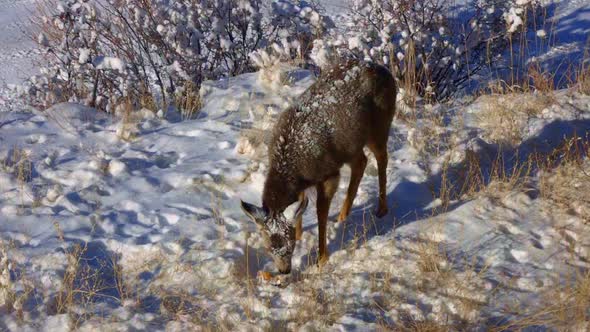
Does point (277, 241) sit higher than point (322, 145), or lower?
lower

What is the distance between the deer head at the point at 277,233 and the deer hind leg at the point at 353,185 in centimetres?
87

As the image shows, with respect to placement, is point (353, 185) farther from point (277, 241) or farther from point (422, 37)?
point (422, 37)

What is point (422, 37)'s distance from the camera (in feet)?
29.1

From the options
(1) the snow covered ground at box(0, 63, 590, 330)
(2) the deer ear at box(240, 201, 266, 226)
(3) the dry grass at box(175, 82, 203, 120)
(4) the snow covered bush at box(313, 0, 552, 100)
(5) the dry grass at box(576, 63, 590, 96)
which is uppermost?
(4) the snow covered bush at box(313, 0, 552, 100)

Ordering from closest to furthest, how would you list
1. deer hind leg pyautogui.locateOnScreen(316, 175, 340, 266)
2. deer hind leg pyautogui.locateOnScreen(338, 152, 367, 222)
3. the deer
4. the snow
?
the deer < deer hind leg pyautogui.locateOnScreen(316, 175, 340, 266) < deer hind leg pyautogui.locateOnScreen(338, 152, 367, 222) < the snow

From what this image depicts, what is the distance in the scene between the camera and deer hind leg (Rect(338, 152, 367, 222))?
17.7ft

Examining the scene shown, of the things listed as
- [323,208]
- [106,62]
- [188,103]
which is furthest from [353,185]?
[106,62]

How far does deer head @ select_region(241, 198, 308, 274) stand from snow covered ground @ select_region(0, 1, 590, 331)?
23 cm

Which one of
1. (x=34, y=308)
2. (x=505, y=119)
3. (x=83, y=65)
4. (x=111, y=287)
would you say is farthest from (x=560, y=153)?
(x=83, y=65)

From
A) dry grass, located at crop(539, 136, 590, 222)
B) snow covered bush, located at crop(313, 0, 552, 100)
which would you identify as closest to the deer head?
dry grass, located at crop(539, 136, 590, 222)

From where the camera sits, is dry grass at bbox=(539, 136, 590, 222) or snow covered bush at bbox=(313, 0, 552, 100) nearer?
dry grass at bbox=(539, 136, 590, 222)

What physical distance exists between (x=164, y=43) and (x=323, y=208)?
5.52m

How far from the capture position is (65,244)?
4996 mm

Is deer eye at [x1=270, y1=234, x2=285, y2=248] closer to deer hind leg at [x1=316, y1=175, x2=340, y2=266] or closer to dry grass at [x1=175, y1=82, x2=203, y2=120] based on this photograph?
deer hind leg at [x1=316, y1=175, x2=340, y2=266]
